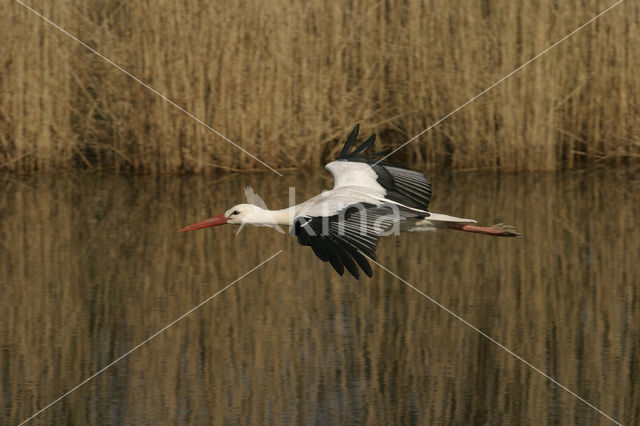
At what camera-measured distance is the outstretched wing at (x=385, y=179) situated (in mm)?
7316

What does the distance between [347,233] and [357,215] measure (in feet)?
1.07

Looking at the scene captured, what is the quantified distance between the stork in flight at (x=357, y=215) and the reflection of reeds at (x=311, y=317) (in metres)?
0.46

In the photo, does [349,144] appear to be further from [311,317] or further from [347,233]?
[347,233]

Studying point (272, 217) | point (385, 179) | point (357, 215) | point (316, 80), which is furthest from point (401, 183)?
point (316, 80)

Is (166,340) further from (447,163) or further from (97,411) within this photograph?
(447,163)

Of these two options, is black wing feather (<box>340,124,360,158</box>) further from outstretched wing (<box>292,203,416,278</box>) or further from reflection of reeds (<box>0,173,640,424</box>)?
outstretched wing (<box>292,203,416,278</box>)

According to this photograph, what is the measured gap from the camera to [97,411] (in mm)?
5473

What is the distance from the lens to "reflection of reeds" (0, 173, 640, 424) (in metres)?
5.56

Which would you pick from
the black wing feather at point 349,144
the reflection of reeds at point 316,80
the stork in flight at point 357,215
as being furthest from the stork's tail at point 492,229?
the reflection of reeds at point 316,80

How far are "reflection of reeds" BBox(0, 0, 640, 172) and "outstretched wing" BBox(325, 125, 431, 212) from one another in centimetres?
312

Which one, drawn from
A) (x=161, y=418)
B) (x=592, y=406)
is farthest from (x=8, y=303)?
(x=592, y=406)

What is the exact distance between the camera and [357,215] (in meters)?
6.18

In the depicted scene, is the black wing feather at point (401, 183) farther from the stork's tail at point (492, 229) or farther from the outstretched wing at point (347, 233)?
the outstretched wing at point (347, 233)

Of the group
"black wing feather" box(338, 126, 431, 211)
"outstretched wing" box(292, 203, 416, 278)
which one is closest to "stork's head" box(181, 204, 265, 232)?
"black wing feather" box(338, 126, 431, 211)
